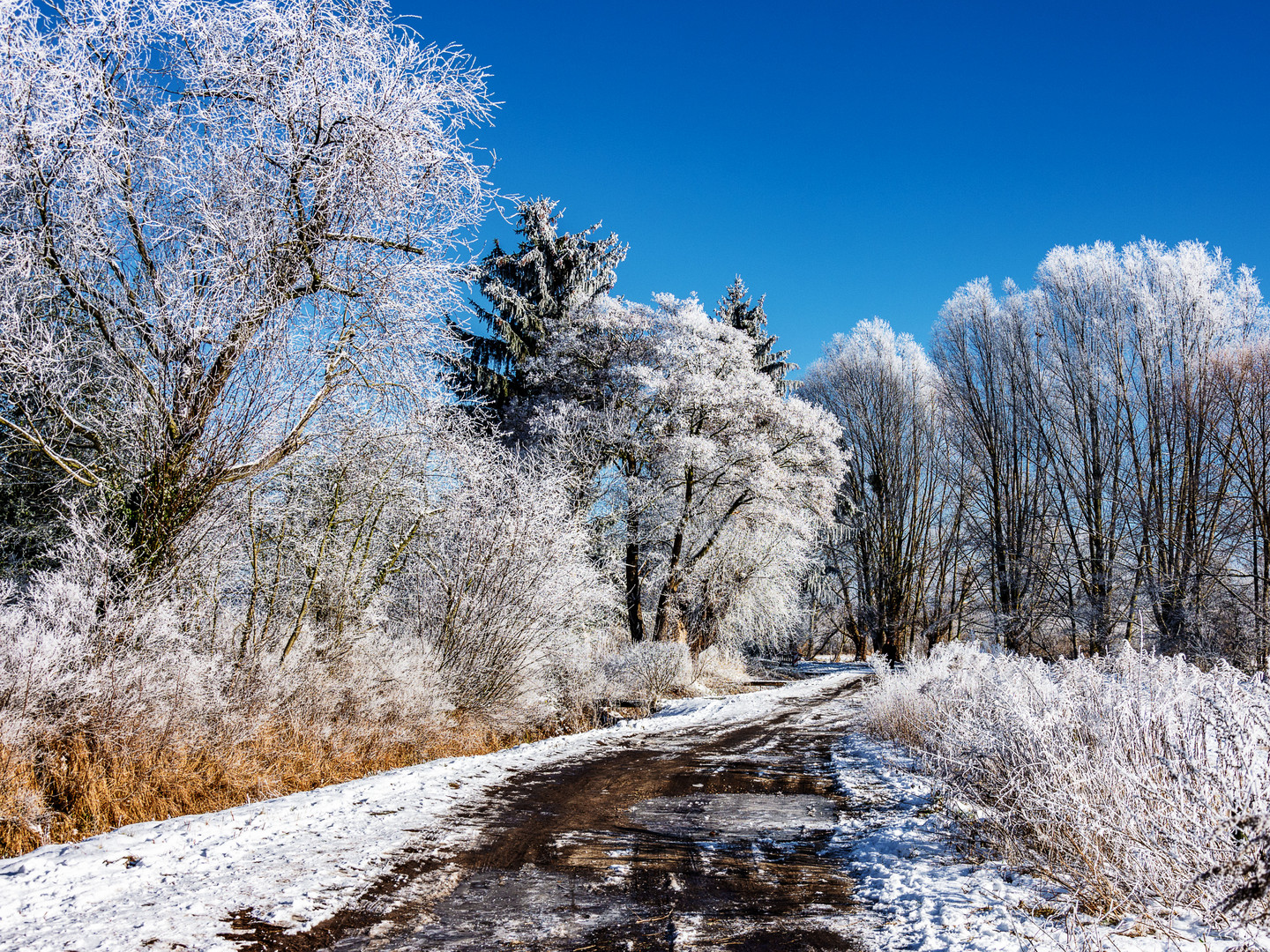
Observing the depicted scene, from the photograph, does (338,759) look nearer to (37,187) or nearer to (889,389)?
(37,187)

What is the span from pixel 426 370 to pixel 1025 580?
20.4 metres

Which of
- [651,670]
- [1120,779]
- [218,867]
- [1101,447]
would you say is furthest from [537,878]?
[1101,447]

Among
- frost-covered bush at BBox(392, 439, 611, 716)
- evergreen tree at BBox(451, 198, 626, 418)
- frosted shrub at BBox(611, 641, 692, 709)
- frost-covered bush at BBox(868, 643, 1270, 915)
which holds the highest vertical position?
evergreen tree at BBox(451, 198, 626, 418)

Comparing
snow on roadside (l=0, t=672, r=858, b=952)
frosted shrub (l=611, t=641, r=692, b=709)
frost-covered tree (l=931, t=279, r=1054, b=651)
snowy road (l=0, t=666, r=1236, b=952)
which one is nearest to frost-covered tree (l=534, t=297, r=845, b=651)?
frosted shrub (l=611, t=641, r=692, b=709)

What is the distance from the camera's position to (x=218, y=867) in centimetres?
440

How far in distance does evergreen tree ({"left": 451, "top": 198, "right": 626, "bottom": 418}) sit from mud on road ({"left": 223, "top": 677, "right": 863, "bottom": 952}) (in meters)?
17.7

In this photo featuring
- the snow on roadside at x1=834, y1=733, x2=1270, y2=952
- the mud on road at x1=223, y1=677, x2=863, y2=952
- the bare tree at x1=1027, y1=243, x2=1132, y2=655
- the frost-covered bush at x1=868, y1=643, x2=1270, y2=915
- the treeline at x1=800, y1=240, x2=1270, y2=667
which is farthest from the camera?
the bare tree at x1=1027, y1=243, x2=1132, y2=655

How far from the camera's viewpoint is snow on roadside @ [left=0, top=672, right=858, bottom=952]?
11.1ft

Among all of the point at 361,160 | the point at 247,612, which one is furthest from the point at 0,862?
the point at 361,160

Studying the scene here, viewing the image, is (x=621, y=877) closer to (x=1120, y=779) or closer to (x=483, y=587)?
(x=1120, y=779)

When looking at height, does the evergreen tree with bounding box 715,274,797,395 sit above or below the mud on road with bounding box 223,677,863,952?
above

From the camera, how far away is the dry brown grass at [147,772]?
479 centimetres

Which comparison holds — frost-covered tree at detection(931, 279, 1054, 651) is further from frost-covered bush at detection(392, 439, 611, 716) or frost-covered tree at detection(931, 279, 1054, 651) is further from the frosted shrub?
frost-covered bush at detection(392, 439, 611, 716)

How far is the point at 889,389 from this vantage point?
29922 millimetres
